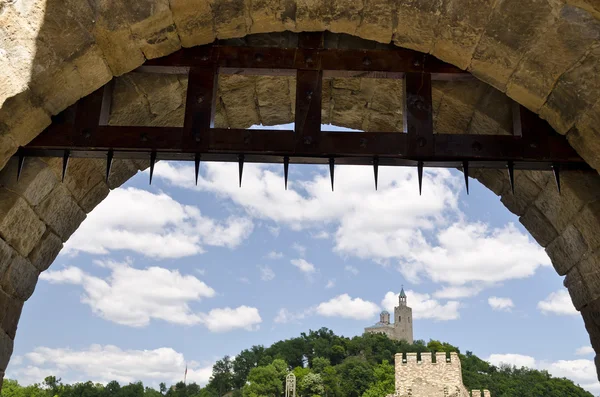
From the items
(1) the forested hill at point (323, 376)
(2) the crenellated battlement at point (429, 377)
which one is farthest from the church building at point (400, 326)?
(2) the crenellated battlement at point (429, 377)

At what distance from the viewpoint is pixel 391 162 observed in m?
3.93

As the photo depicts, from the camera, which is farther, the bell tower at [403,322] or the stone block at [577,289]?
the bell tower at [403,322]

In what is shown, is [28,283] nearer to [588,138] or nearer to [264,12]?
[264,12]

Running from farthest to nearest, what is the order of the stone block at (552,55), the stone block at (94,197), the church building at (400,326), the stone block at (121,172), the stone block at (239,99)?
1. the church building at (400,326)
2. the stone block at (239,99)
3. the stone block at (121,172)
4. the stone block at (94,197)
5. the stone block at (552,55)

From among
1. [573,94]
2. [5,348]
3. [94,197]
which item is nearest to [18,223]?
[94,197]

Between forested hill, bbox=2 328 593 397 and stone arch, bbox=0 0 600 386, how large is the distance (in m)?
62.1

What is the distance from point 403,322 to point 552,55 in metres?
104

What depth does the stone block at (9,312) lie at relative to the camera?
4004 millimetres

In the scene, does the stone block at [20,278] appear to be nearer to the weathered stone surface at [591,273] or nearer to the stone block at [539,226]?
the stone block at [539,226]

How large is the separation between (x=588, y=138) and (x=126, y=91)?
3.59m

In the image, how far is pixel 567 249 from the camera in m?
4.38

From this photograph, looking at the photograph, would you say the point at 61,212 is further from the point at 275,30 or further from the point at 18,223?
the point at 275,30

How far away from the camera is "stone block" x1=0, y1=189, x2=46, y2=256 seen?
3.94 metres

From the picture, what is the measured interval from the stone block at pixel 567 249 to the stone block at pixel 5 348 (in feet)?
14.6
